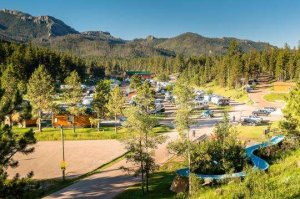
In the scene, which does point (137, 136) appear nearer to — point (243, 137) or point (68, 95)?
point (243, 137)

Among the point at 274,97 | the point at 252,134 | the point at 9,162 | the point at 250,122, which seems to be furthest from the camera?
the point at 274,97

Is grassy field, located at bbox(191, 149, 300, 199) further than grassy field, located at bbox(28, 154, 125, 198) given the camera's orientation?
No

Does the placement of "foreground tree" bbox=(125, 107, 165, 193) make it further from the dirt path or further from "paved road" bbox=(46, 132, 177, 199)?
the dirt path

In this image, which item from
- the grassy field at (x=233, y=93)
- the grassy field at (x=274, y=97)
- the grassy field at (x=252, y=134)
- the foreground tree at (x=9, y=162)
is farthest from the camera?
the grassy field at (x=233, y=93)

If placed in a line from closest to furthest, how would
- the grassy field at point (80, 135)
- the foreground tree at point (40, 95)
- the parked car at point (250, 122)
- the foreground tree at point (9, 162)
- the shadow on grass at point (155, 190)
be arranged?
the foreground tree at point (9, 162) < the shadow on grass at point (155, 190) < the grassy field at point (80, 135) < the foreground tree at point (40, 95) < the parked car at point (250, 122)

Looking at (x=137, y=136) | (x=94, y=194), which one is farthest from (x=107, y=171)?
(x=137, y=136)

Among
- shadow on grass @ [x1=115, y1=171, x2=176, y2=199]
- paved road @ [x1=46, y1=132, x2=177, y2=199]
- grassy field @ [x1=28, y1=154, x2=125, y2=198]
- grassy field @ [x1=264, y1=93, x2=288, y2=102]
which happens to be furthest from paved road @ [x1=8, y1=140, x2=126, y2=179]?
grassy field @ [x1=264, y1=93, x2=288, y2=102]

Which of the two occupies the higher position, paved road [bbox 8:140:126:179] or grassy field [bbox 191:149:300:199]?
grassy field [bbox 191:149:300:199]

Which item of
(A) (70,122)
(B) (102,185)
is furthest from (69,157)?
(A) (70,122)

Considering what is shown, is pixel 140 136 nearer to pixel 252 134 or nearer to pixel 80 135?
pixel 252 134

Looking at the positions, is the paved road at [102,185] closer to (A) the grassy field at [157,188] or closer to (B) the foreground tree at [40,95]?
(A) the grassy field at [157,188]

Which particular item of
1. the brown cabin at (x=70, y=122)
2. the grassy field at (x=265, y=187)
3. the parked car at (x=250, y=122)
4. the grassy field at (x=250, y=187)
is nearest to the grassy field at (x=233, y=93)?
the parked car at (x=250, y=122)

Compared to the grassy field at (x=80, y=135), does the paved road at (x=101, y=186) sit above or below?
below

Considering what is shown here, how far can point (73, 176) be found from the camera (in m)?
35.3
